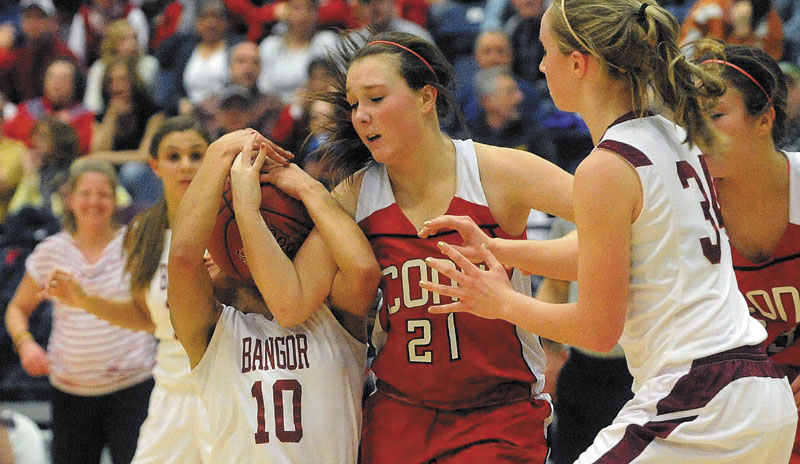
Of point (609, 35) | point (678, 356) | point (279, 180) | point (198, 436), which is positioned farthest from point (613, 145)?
point (198, 436)

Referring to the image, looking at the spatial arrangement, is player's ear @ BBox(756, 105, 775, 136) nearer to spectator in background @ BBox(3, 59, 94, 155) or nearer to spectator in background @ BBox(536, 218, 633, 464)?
spectator in background @ BBox(536, 218, 633, 464)

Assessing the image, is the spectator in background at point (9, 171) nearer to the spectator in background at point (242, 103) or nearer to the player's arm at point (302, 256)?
the spectator in background at point (242, 103)

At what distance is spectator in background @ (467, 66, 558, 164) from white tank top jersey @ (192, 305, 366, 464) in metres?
3.56

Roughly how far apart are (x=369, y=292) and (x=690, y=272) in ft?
3.38

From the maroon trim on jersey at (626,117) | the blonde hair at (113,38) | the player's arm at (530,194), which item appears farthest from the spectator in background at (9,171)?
the maroon trim on jersey at (626,117)

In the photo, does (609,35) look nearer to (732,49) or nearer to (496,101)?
(732,49)

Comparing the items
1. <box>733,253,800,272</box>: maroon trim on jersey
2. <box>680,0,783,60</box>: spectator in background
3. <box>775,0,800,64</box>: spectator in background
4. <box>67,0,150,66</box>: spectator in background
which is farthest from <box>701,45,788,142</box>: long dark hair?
<box>67,0,150,66</box>: spectator in background

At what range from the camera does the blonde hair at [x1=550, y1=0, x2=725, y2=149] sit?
2.59 meters

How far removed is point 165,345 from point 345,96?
1726mm

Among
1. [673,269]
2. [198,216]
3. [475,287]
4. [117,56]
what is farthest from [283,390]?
[117,56]

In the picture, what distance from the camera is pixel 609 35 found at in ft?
8.49

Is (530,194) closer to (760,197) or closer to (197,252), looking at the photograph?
(760,197)

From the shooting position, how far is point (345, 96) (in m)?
3.40

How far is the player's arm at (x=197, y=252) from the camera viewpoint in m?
3.10
